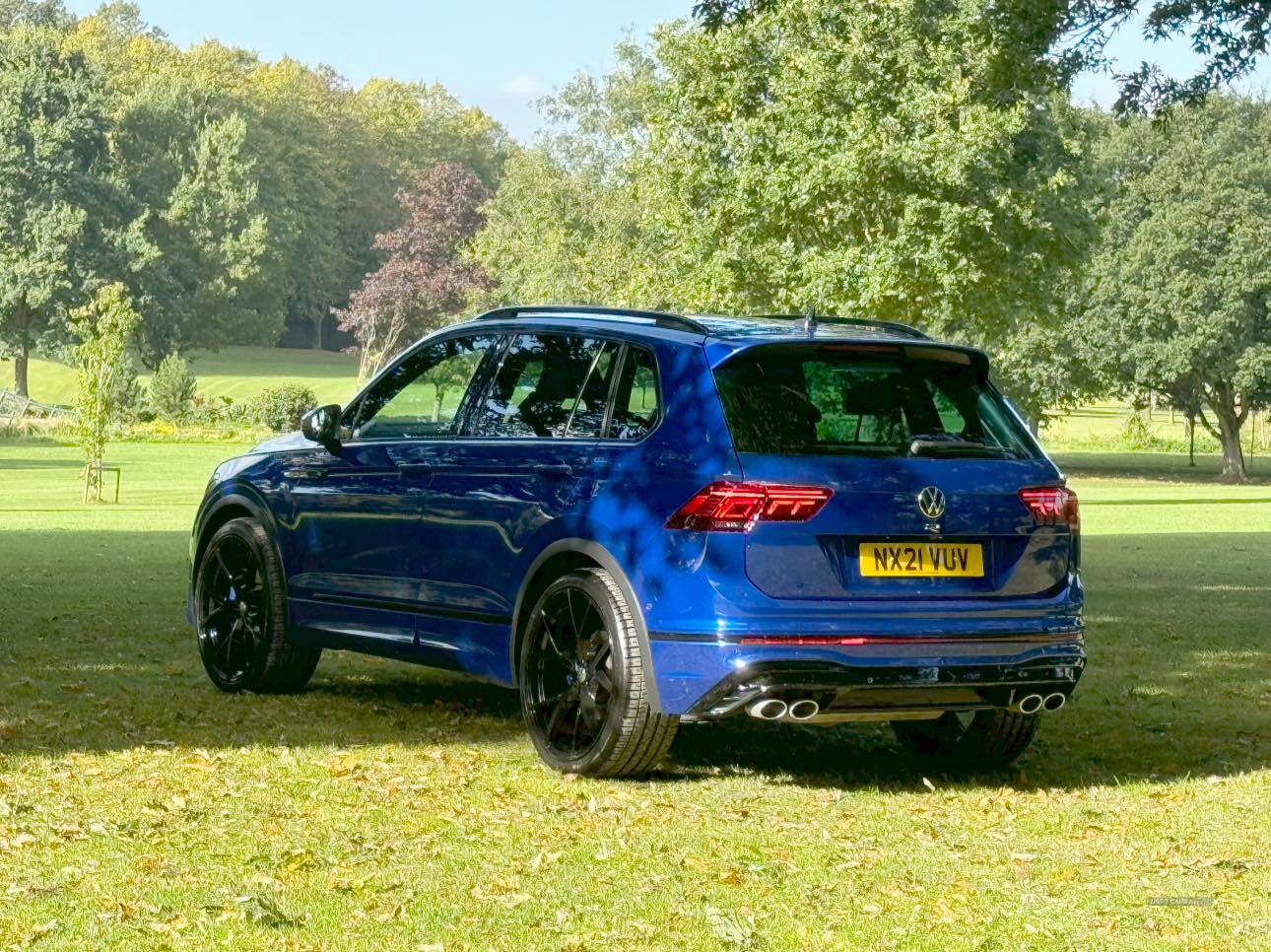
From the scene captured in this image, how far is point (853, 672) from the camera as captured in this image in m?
7.24

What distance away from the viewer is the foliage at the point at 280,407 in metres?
67.1

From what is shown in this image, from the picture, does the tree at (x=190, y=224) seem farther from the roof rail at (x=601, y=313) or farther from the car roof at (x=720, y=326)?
the car roof at (x=720, y=326)

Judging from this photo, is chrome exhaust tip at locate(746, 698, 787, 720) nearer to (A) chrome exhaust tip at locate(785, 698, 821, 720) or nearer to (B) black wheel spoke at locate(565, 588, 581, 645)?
(A) chrome exhaust tip at locate(785, 698, 821, 720)

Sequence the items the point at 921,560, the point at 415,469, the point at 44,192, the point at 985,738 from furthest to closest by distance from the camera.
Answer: the point at 44,192
the point at 415,469
the point at 985,738
the point at 921,560

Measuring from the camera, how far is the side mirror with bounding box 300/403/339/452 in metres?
9.43

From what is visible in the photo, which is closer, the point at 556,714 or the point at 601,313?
the point at 556,714

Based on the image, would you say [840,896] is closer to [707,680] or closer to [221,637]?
[707,680]

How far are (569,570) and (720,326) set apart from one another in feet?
3.78

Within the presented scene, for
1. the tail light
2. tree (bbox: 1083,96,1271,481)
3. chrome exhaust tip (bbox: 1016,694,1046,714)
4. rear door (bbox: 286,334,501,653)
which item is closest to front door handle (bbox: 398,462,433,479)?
rear door (bbox: 286,334,501,653)

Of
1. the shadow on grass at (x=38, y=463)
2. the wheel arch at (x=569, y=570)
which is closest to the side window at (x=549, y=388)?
the wheel arch at (x=569, y=570)

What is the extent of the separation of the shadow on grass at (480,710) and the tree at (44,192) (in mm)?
74640

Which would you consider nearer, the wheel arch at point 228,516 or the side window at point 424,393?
the side window at point 424,393

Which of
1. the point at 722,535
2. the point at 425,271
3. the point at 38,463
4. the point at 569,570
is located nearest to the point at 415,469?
the point at 569,570

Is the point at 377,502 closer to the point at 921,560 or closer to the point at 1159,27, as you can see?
the point at 921,560
